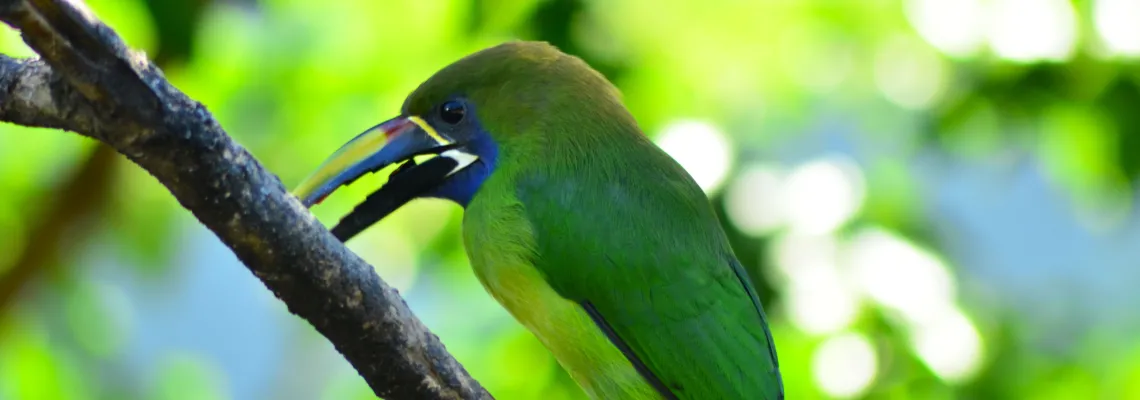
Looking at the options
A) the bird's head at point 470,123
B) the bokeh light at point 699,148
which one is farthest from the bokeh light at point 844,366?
the bird's head at point 470,123

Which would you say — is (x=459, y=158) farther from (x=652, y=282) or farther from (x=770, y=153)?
(x=770, y=153)

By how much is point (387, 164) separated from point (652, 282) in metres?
0.64

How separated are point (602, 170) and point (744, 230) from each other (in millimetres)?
1056

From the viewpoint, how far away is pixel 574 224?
2717 millimetres

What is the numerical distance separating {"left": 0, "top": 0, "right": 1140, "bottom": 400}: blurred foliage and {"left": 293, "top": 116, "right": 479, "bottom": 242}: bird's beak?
2.59ft

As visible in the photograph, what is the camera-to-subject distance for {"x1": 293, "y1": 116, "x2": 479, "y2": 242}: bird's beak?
8.30 ft

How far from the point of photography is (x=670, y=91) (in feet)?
12.1

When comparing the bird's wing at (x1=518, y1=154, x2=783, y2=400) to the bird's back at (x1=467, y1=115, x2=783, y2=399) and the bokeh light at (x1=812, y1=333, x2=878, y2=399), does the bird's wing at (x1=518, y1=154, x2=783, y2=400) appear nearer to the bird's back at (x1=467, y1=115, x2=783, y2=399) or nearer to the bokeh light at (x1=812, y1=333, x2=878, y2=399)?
the bird's back at (x1=467, y1=115, x2=783, y2=399)

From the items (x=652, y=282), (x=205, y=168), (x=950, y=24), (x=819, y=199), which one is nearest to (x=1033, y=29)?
(x=950, y=24)

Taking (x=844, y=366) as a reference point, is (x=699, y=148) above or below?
above

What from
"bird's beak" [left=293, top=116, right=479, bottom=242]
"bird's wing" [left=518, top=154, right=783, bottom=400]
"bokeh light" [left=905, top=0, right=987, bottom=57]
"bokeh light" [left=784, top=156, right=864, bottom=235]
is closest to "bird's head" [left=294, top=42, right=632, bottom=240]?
"bird's beak" [left=293, top=116, right=479, bottom=242]

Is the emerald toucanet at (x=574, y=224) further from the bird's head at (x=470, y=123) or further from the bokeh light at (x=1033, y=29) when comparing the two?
the bokeh light at (x=1033, y=29)

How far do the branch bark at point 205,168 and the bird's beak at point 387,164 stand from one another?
0.59 meters

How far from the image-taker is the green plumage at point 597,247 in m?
2.65
